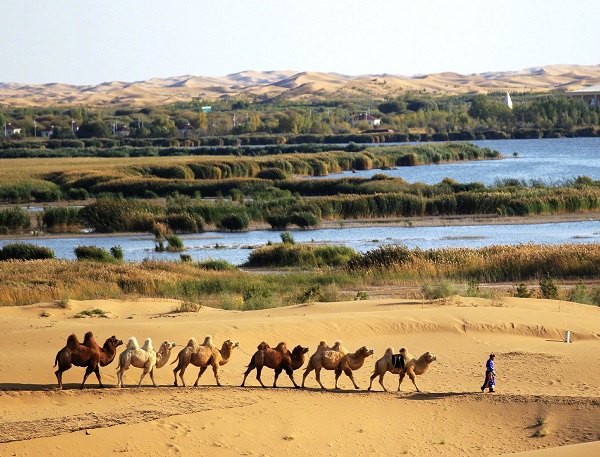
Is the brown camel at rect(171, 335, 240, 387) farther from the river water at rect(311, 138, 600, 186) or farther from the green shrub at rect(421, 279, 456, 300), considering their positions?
→ the river water at rect(311, 138, 600, 186)

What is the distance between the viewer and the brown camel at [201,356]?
14.6 m

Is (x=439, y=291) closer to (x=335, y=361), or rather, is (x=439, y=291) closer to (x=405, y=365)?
(x=405, y=365)

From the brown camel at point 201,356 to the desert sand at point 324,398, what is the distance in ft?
1.07

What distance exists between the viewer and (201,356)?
14648 mm

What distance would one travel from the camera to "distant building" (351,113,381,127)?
149 metres

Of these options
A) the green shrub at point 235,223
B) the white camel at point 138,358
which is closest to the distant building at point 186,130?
the green shrub at point 235,223

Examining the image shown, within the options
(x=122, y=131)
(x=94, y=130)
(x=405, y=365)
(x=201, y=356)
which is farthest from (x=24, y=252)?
(x=122, y=131)

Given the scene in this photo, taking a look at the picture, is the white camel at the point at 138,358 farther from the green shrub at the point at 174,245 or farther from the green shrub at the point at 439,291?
the green shrub at the point at 174,245

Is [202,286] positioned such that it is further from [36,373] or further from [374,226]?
[374,226]

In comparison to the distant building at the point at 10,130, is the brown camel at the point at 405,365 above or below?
below

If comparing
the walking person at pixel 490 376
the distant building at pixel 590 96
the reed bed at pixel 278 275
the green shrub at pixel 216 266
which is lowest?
the green shrub at pixel 216 266

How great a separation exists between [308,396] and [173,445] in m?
2.67

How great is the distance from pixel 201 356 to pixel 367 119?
138225 millimetres

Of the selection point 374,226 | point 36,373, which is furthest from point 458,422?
point 374,226
